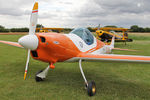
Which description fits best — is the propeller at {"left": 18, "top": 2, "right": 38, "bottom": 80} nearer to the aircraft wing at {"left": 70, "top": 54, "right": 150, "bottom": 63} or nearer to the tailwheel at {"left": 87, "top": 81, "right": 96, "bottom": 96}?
the aircraft wing at {"left": 70, "top": 54, "right": 150, "bottom": 63}

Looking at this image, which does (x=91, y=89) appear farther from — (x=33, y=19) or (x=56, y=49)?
(x=33, y=19)

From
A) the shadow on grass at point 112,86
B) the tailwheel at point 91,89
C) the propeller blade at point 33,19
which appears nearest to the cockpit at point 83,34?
the shadow on grass at point 112,86

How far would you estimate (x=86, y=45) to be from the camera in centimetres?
529

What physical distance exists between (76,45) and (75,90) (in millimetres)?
1444

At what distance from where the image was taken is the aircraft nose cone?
357cm

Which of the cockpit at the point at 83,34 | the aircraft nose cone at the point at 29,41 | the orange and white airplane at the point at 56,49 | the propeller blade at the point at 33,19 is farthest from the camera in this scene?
the cockpit at the point at 83,34

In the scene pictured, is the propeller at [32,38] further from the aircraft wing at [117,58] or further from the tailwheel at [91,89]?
the tailwheel at [91,89]

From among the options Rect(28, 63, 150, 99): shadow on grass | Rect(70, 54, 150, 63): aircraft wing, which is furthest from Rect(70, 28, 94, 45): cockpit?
Rect(28, 63, 150, 99): shadow on grass

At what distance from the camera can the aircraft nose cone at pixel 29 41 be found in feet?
11.7

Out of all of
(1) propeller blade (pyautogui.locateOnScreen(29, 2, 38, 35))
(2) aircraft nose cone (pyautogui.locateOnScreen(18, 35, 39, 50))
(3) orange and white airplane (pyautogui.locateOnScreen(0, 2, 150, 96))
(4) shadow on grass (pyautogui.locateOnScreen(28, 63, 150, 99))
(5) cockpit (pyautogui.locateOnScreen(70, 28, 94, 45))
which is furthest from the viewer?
(5) cockpit (pyautogui.locateOnScreen(70, 28, 94, 45))

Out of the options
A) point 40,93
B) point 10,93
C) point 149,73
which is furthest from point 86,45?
point 149,73

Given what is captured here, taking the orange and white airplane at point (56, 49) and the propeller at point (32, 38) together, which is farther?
the orange and white airplane at point (56, 49)

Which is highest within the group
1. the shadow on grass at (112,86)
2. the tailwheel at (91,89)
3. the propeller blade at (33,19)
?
the propeller blade at (33,19)

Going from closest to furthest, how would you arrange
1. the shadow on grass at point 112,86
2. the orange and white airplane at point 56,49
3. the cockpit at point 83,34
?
the orange and white airplane at point 56,49
the shadow on grass at point 112,86
the cockpit at point 83,34
